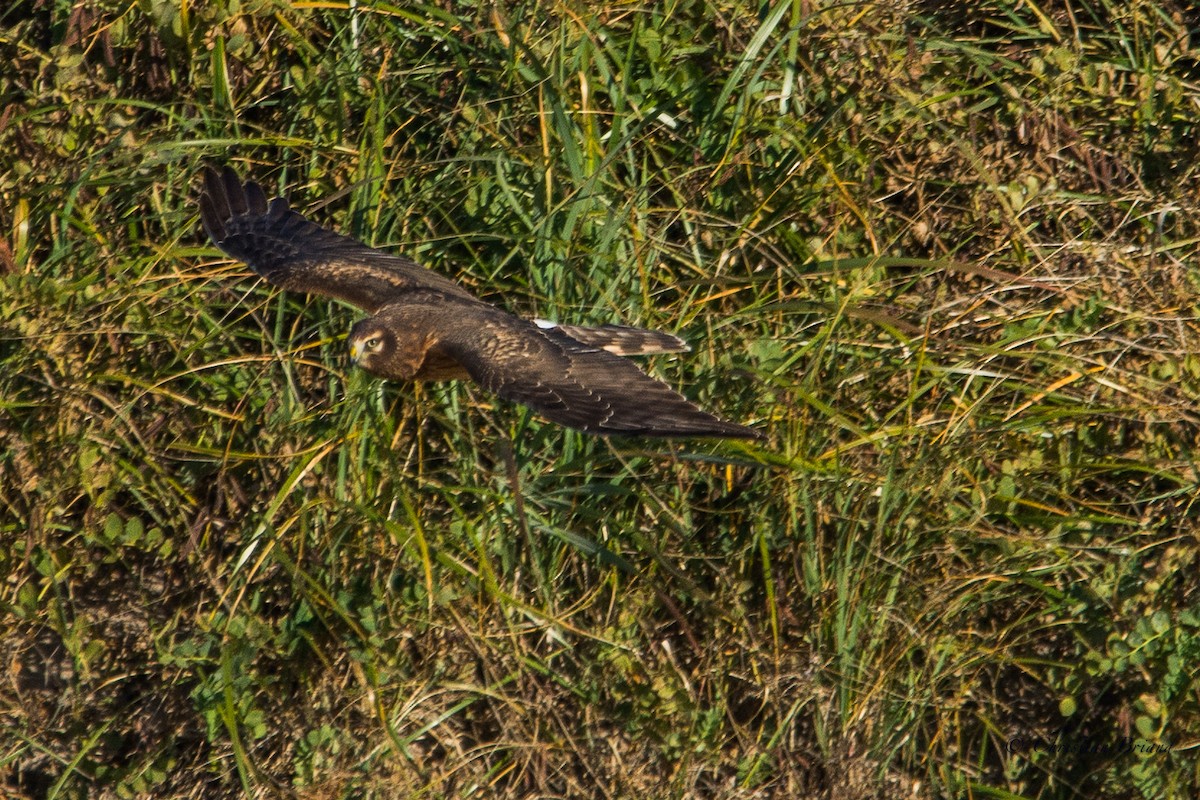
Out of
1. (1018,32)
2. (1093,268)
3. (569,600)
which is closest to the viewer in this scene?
(569,600)

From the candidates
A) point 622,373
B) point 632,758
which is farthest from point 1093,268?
point 632,758

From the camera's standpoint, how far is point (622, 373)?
4.52 m

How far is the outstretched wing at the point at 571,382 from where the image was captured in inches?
164

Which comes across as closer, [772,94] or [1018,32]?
[772,94]

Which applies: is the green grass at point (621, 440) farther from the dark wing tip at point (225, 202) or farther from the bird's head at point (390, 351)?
the bird's head at point (390, 351)

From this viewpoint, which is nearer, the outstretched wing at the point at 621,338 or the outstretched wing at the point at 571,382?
the outstretched wing at the point at 571,382

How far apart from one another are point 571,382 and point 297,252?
124cm

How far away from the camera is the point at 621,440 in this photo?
492 cm

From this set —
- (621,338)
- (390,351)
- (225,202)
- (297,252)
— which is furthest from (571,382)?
(225,202)

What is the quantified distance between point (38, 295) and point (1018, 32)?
3.33 metres

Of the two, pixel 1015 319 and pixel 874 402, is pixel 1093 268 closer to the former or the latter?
pixel 1015 319

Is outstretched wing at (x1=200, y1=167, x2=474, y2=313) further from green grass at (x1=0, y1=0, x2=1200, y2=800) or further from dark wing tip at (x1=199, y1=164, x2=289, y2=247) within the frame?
green grass at (x1=0, y1=0, x2=1200, y2=800)

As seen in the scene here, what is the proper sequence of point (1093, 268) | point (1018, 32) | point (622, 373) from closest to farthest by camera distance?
point (622, 373) → point (1093, 268) → point (1018, 32)

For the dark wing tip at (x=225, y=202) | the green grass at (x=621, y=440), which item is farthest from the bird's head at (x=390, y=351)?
the dark wing tip at (x=225, y=202)
